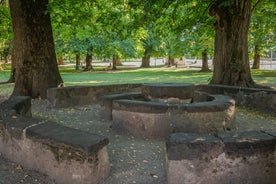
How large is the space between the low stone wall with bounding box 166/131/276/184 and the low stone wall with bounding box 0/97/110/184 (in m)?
0.89

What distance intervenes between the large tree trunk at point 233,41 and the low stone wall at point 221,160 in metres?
7.33

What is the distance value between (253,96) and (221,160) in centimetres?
614

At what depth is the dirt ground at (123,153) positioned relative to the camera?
3865 mm

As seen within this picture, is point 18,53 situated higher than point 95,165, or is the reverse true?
point 18,53

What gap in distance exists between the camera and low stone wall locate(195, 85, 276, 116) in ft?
27.5

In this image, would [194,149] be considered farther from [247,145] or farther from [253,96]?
[253,96]

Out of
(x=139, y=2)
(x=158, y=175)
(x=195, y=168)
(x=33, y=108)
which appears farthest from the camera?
(x=139, y=2)

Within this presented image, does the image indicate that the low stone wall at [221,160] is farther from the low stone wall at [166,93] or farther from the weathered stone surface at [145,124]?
the low stone wall at [166,93]

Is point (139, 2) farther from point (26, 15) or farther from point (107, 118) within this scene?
point (107, 118)

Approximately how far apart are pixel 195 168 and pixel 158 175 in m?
0.77

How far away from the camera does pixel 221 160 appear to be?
11.3ft

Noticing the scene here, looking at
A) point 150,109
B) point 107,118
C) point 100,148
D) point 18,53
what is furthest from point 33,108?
point 100,148

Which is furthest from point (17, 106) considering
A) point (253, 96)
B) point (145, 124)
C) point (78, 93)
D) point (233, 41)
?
point (233, 41)

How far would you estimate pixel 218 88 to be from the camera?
9836 mm
